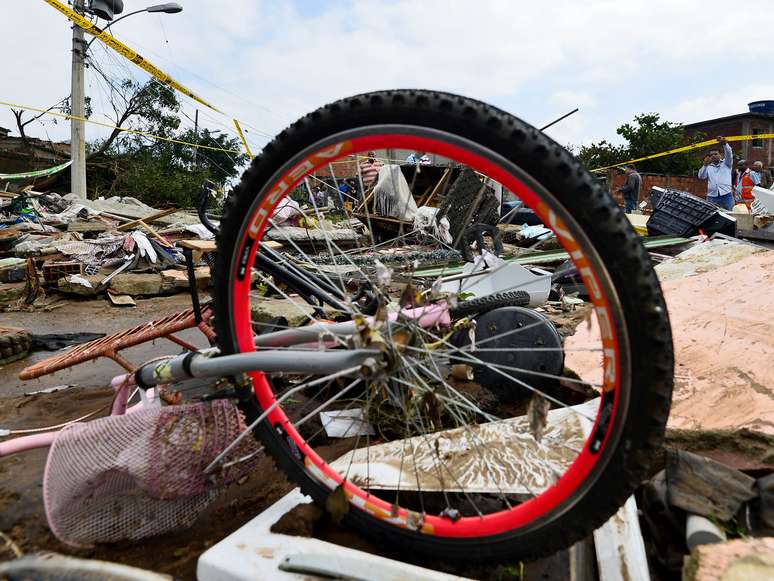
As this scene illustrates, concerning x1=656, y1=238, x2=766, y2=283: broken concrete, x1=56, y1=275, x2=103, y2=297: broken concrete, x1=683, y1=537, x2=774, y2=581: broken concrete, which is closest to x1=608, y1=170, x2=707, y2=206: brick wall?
x1=656, y1=238, x2=766, y2=283: broken concrete

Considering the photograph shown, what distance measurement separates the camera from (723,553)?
1.14m

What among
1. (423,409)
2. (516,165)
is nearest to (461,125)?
(516,165)

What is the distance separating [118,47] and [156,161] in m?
7.94

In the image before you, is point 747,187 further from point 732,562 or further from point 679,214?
point 732,562

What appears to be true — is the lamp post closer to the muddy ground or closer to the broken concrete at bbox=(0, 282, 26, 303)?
the broken concrete at bbox=(0, 282, 26, 303)

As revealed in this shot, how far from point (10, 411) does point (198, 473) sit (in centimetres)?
210

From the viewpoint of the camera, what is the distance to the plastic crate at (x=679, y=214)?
6.11 meters

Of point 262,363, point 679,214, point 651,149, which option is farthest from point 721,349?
point 651,149

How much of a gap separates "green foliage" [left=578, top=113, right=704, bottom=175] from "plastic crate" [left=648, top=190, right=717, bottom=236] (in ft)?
73.7

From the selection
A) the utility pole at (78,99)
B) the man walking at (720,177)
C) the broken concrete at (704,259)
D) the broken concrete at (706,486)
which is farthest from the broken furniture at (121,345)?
the utility pole at (78,99)

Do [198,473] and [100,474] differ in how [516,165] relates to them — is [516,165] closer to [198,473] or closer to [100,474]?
[198,473]

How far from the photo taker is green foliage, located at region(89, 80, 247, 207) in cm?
1834

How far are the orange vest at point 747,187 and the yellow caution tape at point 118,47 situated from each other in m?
13.0

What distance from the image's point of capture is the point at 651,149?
2781 cm
